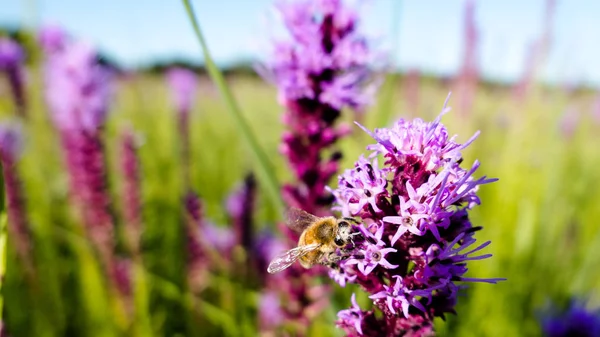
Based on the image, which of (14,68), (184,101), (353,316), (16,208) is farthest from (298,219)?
(184,101)

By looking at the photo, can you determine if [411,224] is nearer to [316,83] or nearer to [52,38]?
[316,83]

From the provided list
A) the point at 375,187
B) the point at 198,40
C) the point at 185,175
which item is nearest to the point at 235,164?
the point at 185,175

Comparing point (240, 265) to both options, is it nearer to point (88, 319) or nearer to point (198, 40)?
point (88, 319)

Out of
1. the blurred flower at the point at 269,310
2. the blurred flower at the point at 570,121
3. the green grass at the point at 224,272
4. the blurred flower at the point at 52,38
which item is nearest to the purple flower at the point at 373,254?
the green grass at the point at 224,272

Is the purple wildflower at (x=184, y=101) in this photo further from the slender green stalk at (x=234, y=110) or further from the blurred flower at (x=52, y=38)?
the slender green stalk at (x=234, y=110)

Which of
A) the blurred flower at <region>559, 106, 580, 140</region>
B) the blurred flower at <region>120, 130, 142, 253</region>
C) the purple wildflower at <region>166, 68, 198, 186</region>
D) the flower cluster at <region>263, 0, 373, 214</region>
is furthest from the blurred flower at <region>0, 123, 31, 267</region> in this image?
the blurred flower at <region>559, 106, 580, 140</region>

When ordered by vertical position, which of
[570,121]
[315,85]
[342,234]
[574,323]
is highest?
[315,85]
